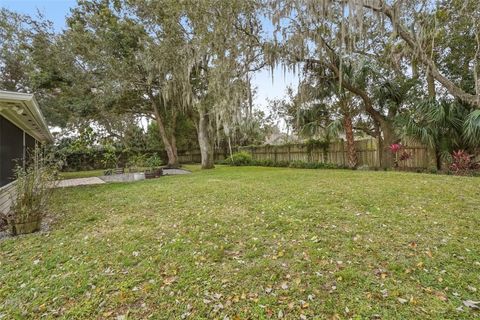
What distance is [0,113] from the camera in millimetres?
4816

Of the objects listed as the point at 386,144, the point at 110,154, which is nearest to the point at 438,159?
the point at 386,144

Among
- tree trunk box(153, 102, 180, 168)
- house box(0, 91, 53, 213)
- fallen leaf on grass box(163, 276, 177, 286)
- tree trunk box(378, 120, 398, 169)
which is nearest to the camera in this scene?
fallen leaf on grass box(163, 276, 177, 286)

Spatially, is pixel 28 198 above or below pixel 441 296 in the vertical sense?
above

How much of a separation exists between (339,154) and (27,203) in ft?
33.4

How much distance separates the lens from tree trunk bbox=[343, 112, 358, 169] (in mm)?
9484

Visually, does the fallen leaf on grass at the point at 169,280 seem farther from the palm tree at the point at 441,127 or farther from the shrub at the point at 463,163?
the palm tree at the point at 441,127

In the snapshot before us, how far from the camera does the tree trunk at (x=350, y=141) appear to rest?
9484 mm

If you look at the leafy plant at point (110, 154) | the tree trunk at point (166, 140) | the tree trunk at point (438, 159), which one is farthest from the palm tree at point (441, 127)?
the tree trunk at point (166, 140)

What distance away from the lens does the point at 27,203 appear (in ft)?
11.7

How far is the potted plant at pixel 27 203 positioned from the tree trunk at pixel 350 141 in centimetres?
935

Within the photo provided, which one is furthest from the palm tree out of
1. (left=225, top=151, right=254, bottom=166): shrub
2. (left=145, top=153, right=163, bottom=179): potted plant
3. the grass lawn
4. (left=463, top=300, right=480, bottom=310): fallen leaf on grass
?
(left=145, top=153, right=163, bottom=179): potted plant

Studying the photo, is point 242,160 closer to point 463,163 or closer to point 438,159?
point 438,159

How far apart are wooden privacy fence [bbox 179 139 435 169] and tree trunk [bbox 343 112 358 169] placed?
0.89 feet

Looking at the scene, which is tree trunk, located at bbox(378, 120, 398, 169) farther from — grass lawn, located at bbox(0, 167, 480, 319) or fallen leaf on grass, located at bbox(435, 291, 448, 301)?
fallen leaf on grass, located at bbox(435, 291, 448, 301)
